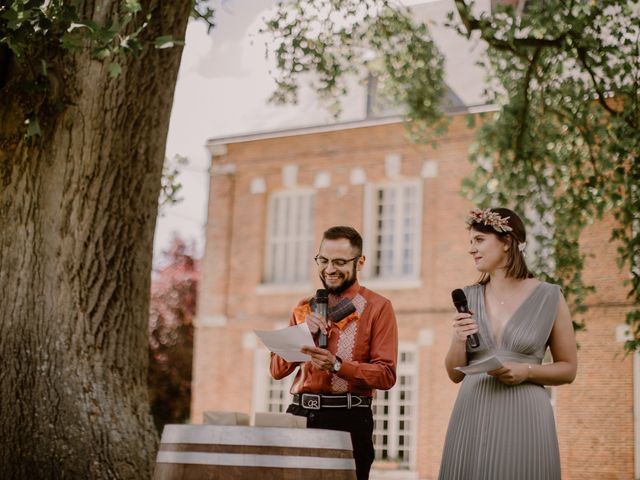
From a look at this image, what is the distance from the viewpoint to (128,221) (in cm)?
616

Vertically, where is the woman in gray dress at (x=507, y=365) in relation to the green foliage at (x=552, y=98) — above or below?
below

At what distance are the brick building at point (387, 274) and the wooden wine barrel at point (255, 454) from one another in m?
14.1

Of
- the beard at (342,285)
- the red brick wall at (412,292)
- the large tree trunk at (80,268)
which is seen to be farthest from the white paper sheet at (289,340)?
the red brick wall at (412,292)

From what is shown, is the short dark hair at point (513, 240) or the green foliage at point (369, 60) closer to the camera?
the short dark hair at point (513, 240)

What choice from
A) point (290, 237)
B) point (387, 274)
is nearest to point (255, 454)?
point (387, 274)

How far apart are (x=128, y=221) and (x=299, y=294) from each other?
14760mm

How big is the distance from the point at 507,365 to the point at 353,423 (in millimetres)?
782

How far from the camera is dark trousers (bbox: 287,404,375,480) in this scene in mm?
4406

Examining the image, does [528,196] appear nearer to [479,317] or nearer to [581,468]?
[479,317]

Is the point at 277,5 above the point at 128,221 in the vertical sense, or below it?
above

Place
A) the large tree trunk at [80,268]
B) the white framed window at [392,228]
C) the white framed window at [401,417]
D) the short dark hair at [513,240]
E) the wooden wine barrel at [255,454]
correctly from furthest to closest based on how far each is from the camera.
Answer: the white framed window at [392,228]
the white framed window at [401,417]
the large tree trunk at [80,268]
the short dark hair at [513,240]
the wooden wine barrel at [255,454]

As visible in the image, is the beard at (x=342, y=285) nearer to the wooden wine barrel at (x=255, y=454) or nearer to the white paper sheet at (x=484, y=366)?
the white paper sheet at (x=484, y=366)

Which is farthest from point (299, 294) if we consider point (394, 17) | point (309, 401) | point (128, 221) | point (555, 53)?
point (309, 401)

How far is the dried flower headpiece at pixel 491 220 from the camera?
4.28m
